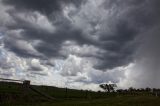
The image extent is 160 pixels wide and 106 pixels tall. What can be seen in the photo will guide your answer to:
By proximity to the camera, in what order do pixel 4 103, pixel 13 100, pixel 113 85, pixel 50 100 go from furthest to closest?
pixel 113 85, pixel 50 100, pixel 13 100, pixel 4 103

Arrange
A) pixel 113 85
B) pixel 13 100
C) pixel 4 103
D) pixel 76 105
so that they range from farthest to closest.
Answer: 1. pixel 113 85
2. pixel 13 100
3. pixel 4 103
4. pixel 76 105

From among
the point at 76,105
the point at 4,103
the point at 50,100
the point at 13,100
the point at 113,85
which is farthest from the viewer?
the point at 113,85

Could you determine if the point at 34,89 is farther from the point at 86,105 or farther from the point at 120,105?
the point at 120,105

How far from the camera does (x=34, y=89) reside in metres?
32.2

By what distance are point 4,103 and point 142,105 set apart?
14296 mm

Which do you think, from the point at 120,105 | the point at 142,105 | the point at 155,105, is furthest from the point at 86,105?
the point at 155,105

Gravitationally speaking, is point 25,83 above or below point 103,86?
below

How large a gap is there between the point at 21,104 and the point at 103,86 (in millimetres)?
95761

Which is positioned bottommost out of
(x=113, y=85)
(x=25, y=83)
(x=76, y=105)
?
(x=76, y=105)

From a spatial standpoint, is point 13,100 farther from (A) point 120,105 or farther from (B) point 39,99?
(A) point 120,105

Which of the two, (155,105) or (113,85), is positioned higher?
(113,85)

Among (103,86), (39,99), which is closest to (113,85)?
(103,86)

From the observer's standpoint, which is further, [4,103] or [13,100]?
[13,100]

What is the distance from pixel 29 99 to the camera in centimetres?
3225
